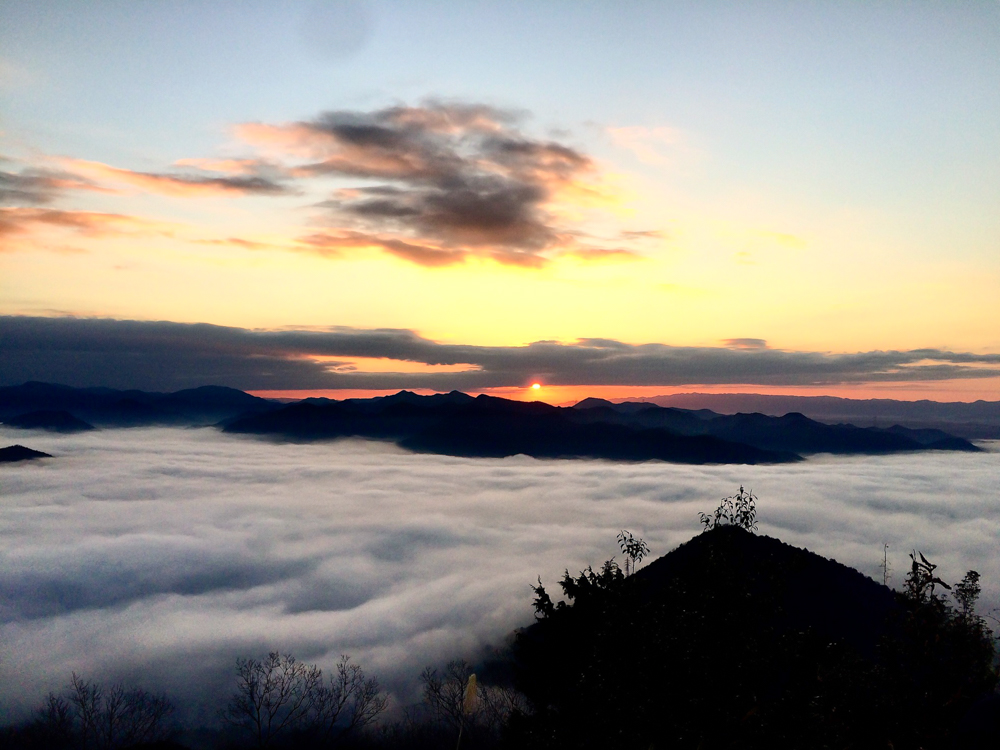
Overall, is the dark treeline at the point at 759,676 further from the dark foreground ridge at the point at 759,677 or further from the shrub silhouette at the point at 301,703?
the shrub silhouette at the point at 301,703

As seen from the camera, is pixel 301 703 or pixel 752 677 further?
pixel 301 703

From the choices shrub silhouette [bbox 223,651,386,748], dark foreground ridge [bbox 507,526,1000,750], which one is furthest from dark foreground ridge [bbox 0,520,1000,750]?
shrub silhouette [bbox 223,651,386,748]

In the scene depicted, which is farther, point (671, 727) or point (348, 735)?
point (348, 735)

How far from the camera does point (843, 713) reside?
25.5m

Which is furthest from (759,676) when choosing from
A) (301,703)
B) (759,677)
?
(301,703)

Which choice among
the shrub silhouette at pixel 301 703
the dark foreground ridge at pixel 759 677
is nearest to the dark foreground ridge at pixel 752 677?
the dark foreground ridge at pixel 759 677

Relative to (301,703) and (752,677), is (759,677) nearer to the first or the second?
(752,677)

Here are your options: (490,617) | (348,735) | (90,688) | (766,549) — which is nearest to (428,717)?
(348,735)

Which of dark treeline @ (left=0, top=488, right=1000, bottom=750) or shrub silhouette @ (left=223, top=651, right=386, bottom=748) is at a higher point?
dark treeline @ (left=0, top=488, right=1000, bottom=750)

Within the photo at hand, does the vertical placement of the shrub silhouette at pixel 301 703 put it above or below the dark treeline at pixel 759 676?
below

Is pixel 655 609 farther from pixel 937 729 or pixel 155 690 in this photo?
pixel 155 690

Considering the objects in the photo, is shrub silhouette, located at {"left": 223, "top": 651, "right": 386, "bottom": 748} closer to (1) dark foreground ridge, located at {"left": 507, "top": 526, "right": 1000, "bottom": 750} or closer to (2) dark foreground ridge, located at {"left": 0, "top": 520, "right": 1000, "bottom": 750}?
(2) dark foreground ridge, located at {"left": 0, "top": 520, "right": 1000, "bottom": 750}

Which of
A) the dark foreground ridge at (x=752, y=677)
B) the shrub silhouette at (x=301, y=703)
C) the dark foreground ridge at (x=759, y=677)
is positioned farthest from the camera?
the shrub silhouette at (x=301, y=703)

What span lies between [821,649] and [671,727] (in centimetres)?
1059
